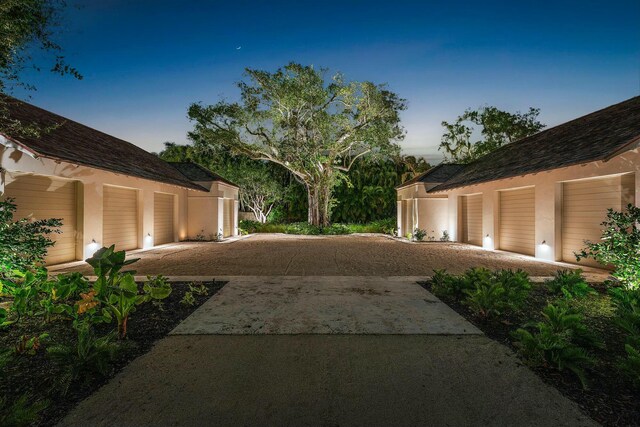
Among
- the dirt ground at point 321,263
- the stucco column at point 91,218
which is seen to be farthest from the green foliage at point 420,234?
the stucco column at point 91,218

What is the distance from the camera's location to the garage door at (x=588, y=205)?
7305mm

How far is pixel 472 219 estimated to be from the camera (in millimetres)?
Result: 14141

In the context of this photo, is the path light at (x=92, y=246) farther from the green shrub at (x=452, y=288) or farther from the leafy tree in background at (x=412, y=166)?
the leafy tree in background at (x=412, y=166)

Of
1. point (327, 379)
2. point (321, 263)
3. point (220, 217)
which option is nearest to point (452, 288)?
point (327, 379)

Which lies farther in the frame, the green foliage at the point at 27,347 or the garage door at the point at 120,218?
the garage door at the point at 120,218

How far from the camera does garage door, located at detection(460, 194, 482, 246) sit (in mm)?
13477

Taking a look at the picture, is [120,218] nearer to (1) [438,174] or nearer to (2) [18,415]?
A: (2) [18,415]

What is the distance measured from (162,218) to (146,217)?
1853 millimetres

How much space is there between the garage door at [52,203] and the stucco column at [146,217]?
9.89 ft

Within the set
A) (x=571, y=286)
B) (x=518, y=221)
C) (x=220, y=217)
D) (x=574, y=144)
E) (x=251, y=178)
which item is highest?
(x=251, y=178)

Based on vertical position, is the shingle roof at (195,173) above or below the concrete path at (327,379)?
above

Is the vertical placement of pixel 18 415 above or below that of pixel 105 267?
below

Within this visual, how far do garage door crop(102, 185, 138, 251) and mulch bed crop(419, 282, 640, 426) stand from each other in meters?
10.7

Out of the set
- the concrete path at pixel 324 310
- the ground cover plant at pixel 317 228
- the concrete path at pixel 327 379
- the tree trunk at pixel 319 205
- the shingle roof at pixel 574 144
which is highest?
the shingle roof at pixel 574 144
